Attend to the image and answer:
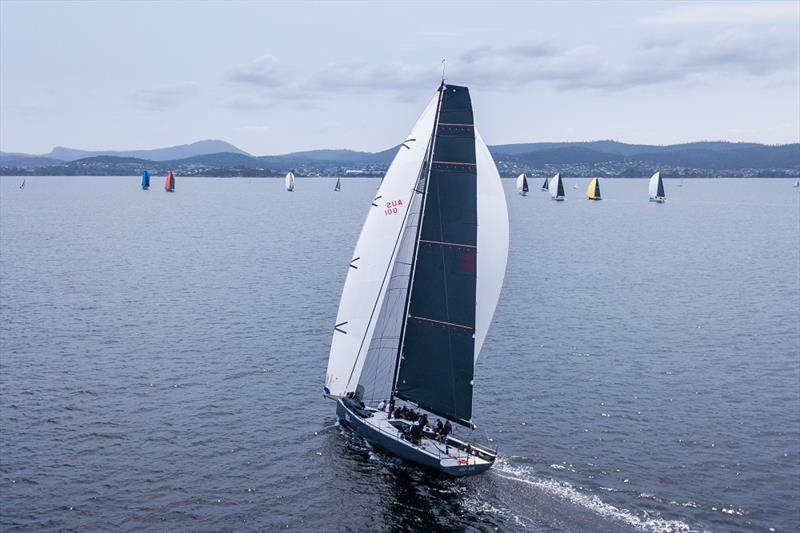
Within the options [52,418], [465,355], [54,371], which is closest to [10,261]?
[54,371]

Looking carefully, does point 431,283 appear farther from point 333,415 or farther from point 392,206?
point 333,415

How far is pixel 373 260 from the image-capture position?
43.0 meters

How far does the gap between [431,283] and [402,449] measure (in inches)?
380

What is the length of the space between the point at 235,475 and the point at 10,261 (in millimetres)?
83906

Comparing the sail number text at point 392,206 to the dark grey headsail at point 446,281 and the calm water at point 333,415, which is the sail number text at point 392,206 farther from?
the calm water at point 333,415

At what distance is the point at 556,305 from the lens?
81.8 m

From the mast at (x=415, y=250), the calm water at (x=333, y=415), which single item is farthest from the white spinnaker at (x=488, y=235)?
the calm water at (x=333, y=415)

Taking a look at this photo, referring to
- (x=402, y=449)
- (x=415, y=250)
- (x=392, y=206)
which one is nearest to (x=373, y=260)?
(x=415, y=250)

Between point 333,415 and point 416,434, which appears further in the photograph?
point 333,415

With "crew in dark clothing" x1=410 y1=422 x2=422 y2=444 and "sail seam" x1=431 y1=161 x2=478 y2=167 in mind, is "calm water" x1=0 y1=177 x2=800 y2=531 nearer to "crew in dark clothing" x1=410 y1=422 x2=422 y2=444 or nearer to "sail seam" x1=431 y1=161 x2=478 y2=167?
"crew in dark clothing" x1=410 y1=422 x2=422 y2=444

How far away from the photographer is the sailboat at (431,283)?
39.9 meters

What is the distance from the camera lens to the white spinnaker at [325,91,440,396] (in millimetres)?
41312

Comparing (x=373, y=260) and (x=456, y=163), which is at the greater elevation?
(x=456, y=163)

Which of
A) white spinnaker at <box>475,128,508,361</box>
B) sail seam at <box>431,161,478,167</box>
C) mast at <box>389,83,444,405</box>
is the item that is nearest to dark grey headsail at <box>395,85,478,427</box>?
sail seam at <box>431,161,478,167</box>
